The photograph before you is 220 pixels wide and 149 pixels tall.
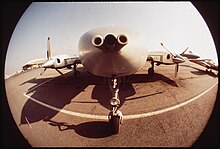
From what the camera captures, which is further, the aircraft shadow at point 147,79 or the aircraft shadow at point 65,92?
the aircraft shadow at point 147,79

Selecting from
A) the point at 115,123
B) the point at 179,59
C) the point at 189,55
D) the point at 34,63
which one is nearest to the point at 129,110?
the point at 115,123

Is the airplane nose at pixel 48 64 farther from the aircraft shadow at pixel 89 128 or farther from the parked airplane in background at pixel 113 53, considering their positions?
the parked airplane in background at pixel 113 53

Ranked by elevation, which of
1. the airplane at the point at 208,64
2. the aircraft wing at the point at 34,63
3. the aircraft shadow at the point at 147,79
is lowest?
the aircraft shadow at the point at 147,79

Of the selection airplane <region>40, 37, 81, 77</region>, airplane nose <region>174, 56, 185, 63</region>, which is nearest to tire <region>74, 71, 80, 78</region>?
airplane <region>40, 37, 81, 77</region>

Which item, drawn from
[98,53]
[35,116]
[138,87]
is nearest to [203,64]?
→ [138,87]

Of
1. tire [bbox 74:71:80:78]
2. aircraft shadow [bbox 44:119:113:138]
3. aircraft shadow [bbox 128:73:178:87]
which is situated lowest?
aircraft shadow [bbox 44:119:113:138]

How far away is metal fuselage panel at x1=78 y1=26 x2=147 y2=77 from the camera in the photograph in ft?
6.72

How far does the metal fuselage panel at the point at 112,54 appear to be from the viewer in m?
2.05

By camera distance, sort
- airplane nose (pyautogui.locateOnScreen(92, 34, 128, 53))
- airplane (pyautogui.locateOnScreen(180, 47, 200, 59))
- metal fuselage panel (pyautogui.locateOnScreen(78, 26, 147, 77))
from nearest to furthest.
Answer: airplane nose (pyautogui.locateOnScreen(92, 34, 128, 53)) → metal fuselage panel (pyautogui.locateOnScreen(78, 26, 147, 77)) → airplane (pyautogui.locateOnScreen(180, 47, 200, 59))

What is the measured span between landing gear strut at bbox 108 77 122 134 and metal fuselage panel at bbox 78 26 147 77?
0.33 m

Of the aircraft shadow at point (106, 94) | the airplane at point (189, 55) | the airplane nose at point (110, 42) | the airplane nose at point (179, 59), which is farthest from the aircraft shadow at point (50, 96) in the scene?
the airplane at point (189, 55)

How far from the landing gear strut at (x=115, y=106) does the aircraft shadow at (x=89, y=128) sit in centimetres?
15

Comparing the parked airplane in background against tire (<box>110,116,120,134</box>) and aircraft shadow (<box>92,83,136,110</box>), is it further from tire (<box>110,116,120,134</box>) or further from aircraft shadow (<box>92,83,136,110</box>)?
aircraft shadow (<box>92,83,136,110</box>)

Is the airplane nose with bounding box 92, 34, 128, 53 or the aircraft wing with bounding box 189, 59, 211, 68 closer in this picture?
the airplane nose with bounding box 92, 34, 128, 53
